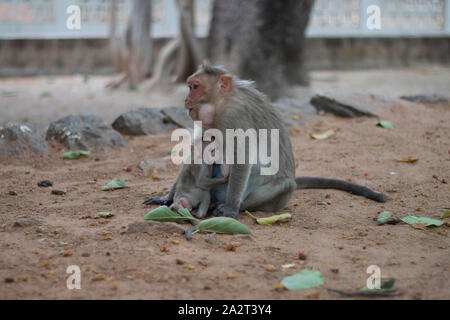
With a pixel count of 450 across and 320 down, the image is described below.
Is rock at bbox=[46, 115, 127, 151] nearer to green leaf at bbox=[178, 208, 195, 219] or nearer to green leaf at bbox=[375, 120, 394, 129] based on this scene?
green leaf at bbox=[178, 208, 195, 219]

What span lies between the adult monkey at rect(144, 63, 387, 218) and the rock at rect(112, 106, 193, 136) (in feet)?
8.56

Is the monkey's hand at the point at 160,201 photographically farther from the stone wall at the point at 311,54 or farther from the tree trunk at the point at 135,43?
the stone wall at the point at 311,54

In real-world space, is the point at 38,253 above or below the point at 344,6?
below

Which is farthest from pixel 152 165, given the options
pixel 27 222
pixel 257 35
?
pixel 257 35

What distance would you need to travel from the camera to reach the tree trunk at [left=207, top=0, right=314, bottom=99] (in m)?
9.70

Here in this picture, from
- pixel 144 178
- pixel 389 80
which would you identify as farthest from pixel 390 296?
pixel 389 80

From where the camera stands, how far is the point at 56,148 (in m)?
6.39

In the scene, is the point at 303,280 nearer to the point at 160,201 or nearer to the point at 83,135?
the point at 160,201

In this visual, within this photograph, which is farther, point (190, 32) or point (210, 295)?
point (190, 32)

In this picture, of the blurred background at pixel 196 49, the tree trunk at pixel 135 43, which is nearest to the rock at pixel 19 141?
the blurred background at pixel 196 49

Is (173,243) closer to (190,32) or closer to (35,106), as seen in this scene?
(35,106)

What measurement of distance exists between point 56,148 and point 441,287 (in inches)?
187

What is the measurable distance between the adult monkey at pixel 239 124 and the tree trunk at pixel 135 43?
844 cm

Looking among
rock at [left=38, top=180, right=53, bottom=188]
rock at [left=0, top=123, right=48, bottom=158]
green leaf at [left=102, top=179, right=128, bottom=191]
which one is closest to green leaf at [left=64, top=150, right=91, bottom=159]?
rock at [left=0, top=123, right=48, bottom=158]
